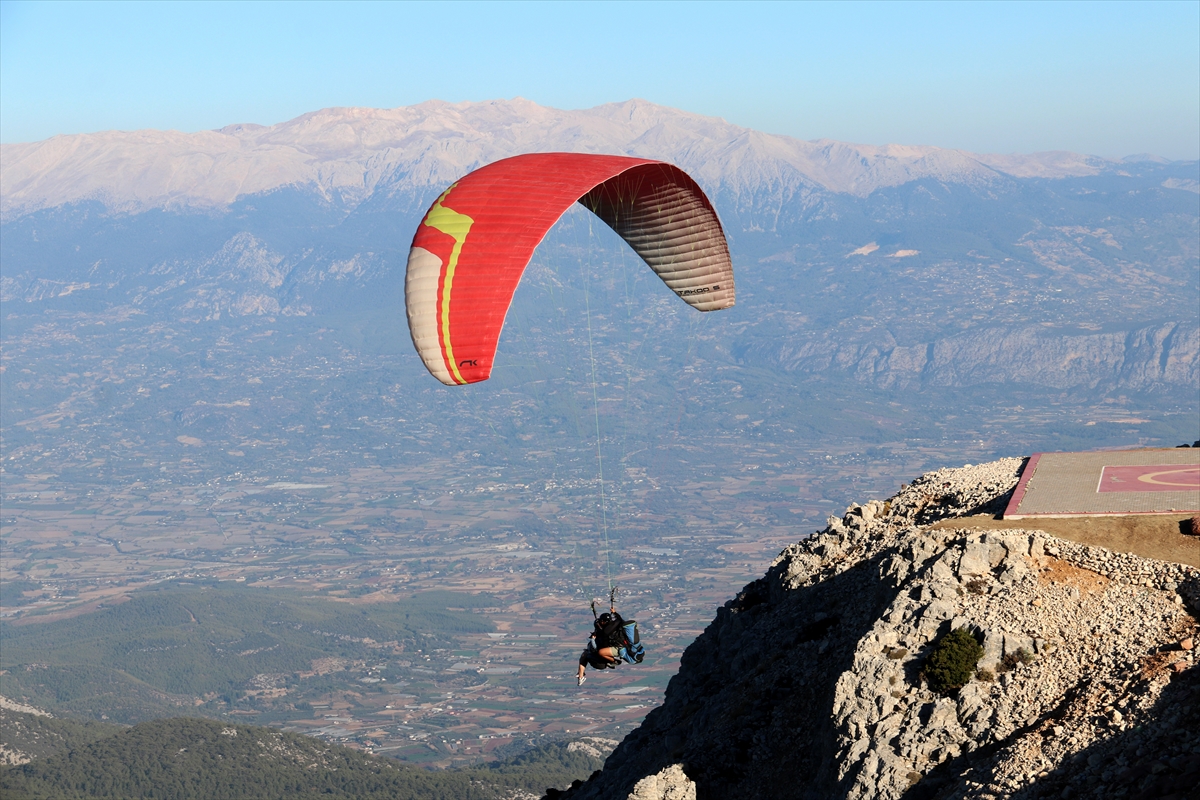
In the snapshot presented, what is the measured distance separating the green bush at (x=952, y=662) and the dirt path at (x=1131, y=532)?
5.79 meters

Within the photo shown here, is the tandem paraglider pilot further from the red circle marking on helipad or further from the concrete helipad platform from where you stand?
the red circle marking on helipad

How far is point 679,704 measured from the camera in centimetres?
5291

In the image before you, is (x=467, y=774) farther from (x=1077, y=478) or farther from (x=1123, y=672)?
(x=1123, y=672)

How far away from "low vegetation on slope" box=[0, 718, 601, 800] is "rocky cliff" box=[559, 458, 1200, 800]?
4698 inches

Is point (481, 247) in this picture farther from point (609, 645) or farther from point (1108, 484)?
point (1108, 484)

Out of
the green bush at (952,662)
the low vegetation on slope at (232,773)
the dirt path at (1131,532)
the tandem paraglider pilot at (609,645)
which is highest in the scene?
the dirt path at (1131,532)

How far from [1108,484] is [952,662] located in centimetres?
1430

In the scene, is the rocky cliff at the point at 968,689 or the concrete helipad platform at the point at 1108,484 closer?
the rocky cliff at the point at 968,689

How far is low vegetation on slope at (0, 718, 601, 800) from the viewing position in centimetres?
16125

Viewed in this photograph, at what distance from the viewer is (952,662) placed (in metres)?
37.1

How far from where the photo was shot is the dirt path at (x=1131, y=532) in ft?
129

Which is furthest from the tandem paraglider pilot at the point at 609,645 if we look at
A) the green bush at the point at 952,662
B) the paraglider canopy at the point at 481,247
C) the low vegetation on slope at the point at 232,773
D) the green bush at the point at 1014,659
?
the low vegetation on slope at the point at 232,773

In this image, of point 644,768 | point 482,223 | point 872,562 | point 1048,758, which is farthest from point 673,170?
point 1048,758

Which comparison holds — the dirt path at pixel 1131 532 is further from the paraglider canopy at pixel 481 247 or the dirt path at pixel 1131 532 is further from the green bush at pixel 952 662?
the paraglider canopy at pixel 481 247
